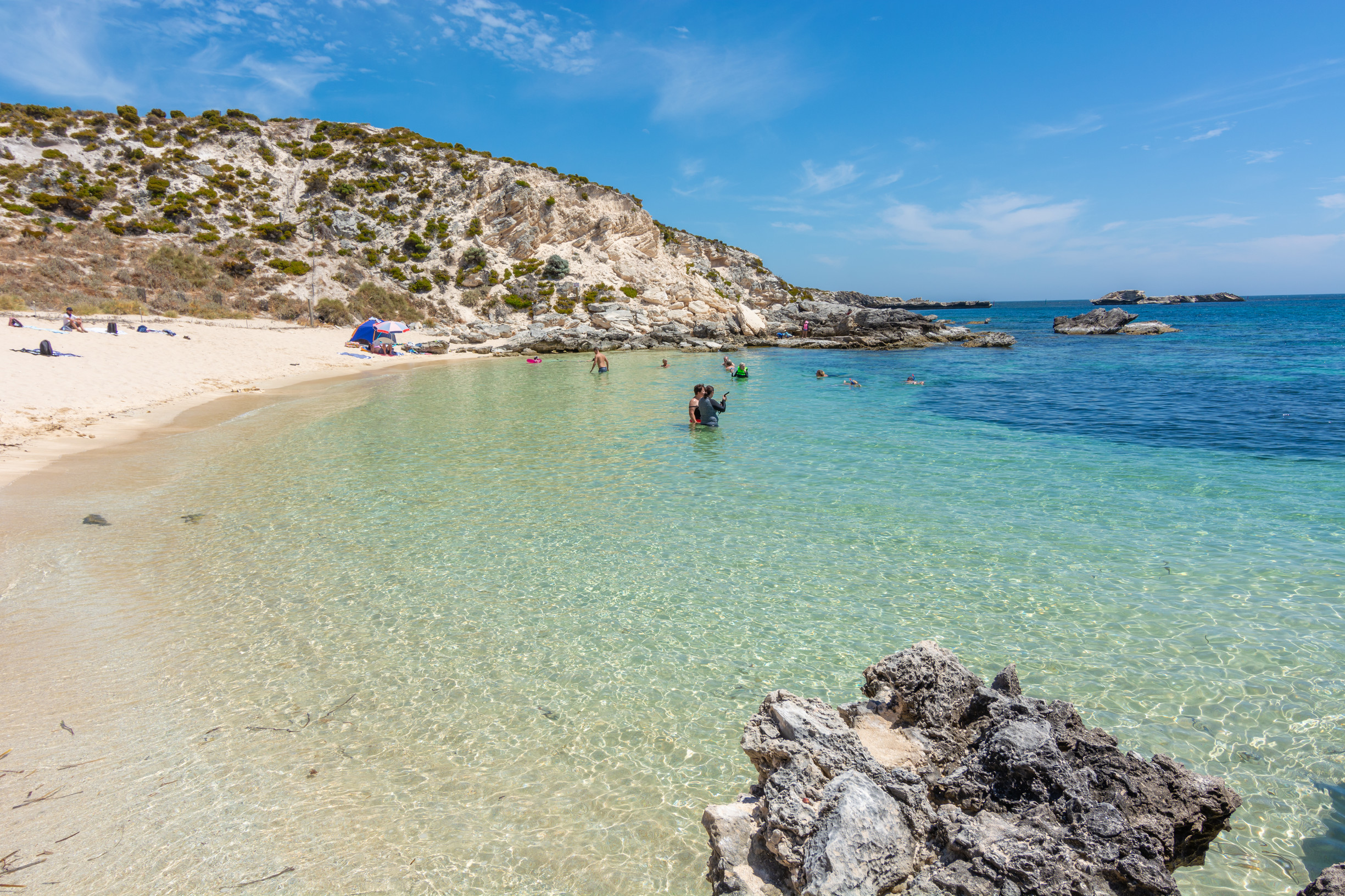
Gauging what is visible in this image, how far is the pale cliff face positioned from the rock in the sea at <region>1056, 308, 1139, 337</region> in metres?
32.7

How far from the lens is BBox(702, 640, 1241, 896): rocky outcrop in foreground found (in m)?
2.75

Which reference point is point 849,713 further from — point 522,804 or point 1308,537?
point 1308,537

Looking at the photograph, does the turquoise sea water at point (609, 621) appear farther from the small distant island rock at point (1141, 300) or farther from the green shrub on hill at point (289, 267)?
the small distant island rock at point (1141, 300)

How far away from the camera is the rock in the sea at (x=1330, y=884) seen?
248cm

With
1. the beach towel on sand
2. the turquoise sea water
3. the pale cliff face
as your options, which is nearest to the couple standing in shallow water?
the turquoise sea water

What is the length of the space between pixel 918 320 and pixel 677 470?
4942 cm

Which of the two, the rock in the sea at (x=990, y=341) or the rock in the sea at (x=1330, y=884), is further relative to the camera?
the rock in the sea at (x=990, y=341)

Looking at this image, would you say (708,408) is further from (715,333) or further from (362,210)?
(362,210)

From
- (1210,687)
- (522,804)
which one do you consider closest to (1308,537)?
(1210,687)

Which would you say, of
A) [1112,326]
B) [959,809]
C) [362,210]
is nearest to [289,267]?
[362,210]

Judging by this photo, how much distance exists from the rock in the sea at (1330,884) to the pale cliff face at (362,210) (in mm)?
49154

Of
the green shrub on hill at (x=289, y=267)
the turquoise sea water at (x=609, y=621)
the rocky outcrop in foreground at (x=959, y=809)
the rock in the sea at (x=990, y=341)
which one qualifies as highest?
the green shrub on hill at (x=289, y=267)

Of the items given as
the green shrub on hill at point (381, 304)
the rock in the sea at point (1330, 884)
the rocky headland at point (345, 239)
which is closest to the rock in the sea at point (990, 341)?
the rocky headland at point (345, 239)

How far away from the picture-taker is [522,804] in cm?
396
